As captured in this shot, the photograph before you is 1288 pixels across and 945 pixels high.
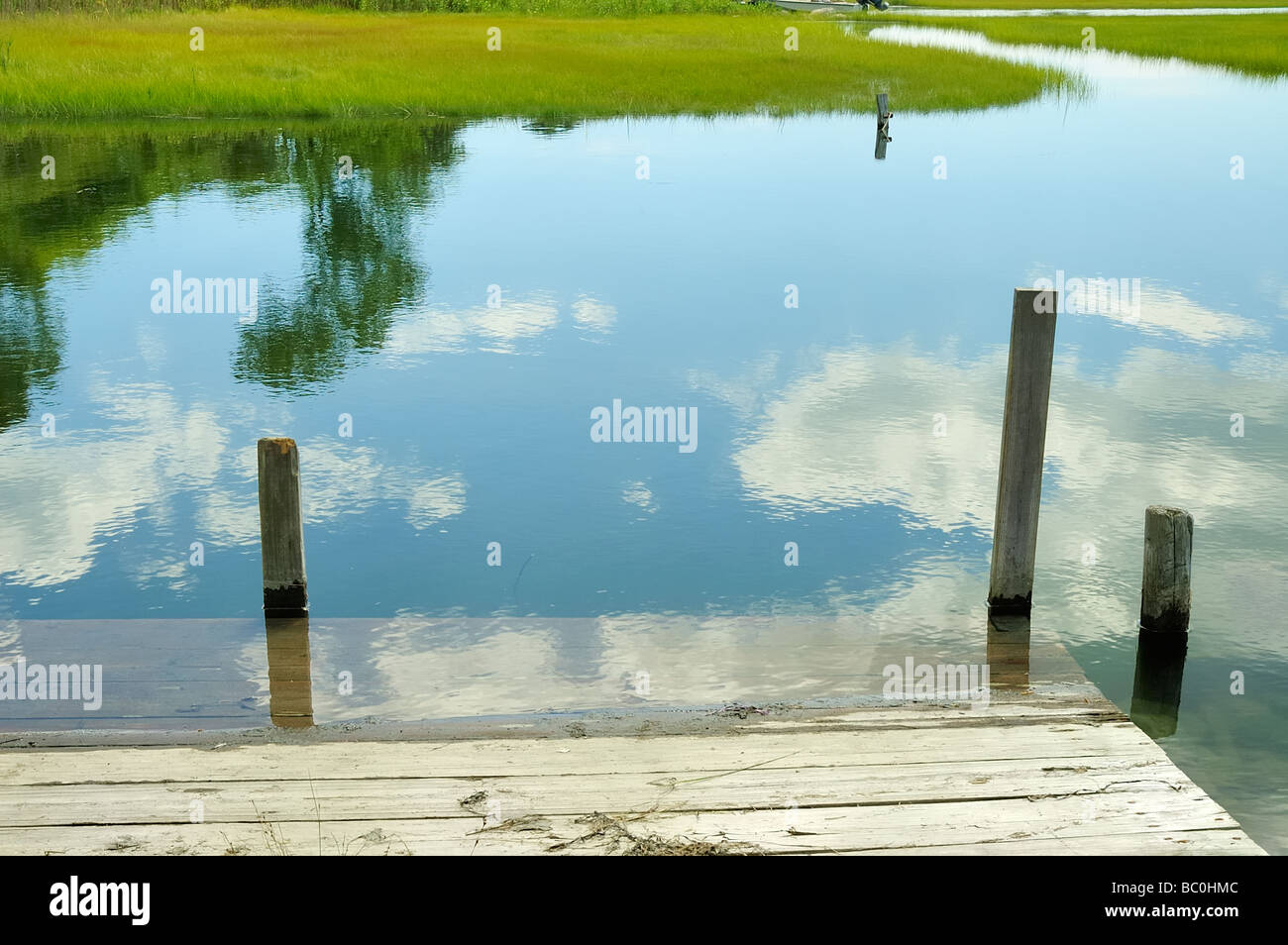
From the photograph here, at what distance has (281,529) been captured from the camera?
28.4 feet

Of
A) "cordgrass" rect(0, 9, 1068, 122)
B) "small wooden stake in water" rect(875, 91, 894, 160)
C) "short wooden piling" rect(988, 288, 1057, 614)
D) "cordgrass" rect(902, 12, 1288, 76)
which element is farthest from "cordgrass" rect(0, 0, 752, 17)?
"short wooden piling" rect(988, 288, 1057, 614)

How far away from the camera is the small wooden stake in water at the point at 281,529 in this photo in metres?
8.33

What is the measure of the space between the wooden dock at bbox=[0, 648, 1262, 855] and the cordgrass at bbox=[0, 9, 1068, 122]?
32.2 m

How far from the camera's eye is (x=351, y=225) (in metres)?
25.5

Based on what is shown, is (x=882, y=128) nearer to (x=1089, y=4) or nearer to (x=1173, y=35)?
(x=1173, y=35)

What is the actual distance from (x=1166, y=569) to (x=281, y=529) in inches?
226

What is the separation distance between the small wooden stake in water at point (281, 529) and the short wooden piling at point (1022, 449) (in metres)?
4.53

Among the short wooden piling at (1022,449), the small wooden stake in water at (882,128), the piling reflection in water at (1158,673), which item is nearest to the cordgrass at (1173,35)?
the small wooden stake in water at (882,128)

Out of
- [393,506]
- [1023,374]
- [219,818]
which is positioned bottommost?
[393,506]

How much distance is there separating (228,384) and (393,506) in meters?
5.21
